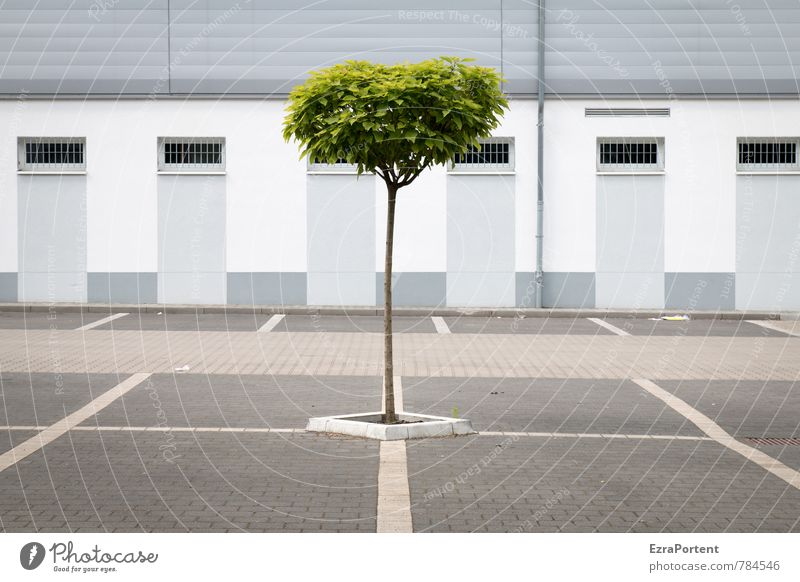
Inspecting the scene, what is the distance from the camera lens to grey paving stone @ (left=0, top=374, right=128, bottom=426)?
36.8 ft

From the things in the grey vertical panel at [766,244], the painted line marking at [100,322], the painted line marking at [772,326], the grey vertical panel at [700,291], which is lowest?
the painted line marking at [772,326]

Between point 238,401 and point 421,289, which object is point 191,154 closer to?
point 421,289

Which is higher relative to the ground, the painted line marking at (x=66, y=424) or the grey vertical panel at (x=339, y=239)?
the grey vertical panel at (x=339, y=239)

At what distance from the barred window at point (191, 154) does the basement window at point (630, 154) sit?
9486 mm

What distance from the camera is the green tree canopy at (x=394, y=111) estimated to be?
Result: 9984mm

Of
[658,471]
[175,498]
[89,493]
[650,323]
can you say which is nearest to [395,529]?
[175,498]

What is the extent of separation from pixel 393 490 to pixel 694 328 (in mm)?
17329

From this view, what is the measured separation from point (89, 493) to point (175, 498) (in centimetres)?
62

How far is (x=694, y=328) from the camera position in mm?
24016

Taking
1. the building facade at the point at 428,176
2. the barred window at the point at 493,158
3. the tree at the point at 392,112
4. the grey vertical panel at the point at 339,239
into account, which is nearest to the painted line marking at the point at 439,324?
the building facade at the point at 428,176

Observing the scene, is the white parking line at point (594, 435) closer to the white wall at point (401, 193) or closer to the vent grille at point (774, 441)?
the vent grille at point (774, 441)

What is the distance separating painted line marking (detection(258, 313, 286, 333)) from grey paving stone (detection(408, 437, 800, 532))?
13.0 m

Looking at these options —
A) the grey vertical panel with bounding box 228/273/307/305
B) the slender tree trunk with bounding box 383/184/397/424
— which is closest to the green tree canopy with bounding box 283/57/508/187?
the slender tree trunk with bounding box 383/184/397/424

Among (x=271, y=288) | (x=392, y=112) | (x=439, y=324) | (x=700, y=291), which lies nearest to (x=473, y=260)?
(x=439, y=324)
